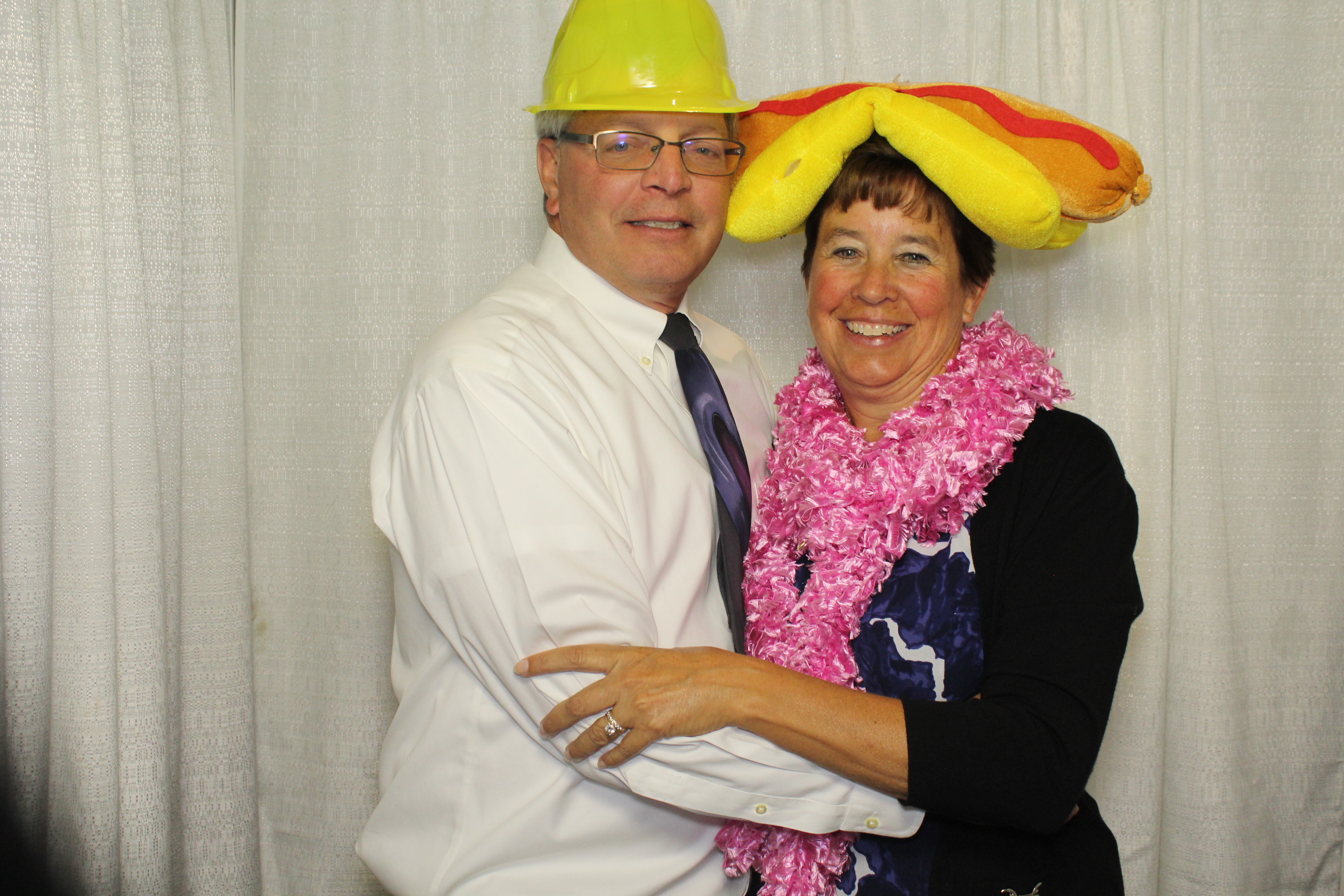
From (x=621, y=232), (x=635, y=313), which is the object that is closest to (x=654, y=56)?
(x=621, y=232)

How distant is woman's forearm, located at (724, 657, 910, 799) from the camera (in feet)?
4.12

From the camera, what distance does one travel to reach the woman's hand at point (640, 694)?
1251 millimetres

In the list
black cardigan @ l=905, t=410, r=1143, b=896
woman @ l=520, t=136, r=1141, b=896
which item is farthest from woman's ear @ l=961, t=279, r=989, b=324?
black cardigan @ l=905, t=410, r=1143, b=896

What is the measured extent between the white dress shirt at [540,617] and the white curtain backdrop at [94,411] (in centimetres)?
64

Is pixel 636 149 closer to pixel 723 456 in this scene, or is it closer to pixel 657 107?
pixel 657 107

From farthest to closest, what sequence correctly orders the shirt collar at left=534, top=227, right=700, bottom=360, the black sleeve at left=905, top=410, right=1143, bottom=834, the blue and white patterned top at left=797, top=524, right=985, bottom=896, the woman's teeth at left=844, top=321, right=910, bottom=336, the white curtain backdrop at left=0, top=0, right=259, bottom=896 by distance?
1. the white curtain backdrop at left=0, top=0, right=259, bottom=896
2. the shirt collar at left=534, top=227, right=700, bottom=360
3. the woman's teeth at left=844, top=321, right=910, bottom=336
4. the blue and white patterned top at left=797, top=524, right=985, bottom=896
5. the black sleeve at left=905, top=410, right=1143, bottom=834

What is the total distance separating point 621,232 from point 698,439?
0.35 m

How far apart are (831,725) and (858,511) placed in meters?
0.33

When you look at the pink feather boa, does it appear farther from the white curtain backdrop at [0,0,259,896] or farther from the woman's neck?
the white curtain backdrop at [0,0,259,896]

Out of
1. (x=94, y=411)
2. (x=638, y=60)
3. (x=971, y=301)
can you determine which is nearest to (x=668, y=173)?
(x=638, y=60)

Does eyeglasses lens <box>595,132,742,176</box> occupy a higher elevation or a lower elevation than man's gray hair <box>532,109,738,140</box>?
lower

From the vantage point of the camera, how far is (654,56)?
159cm

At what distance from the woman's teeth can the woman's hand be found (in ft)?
1.80

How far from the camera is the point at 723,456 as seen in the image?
1.61 meters
